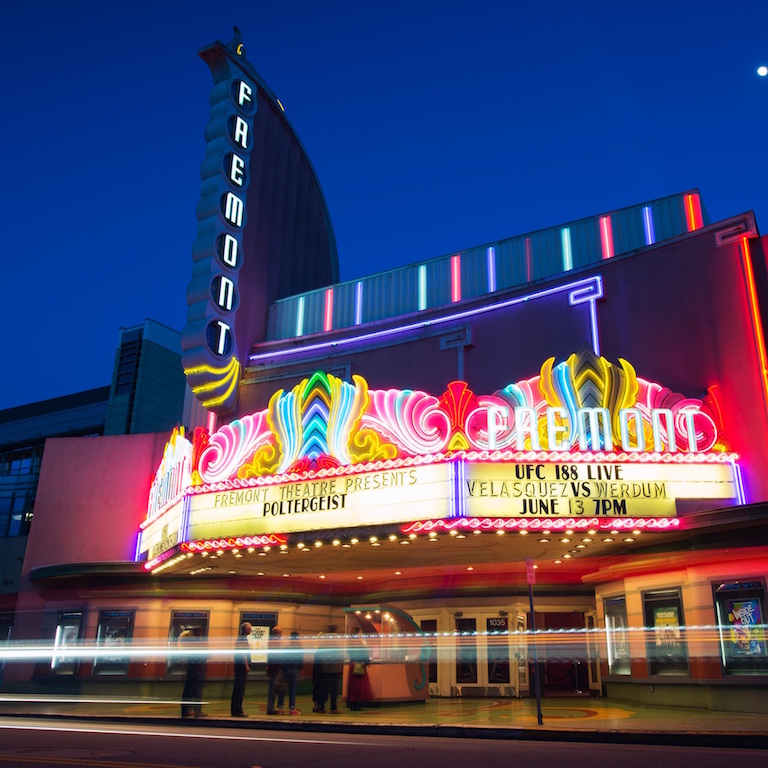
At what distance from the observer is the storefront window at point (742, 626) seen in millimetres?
12844

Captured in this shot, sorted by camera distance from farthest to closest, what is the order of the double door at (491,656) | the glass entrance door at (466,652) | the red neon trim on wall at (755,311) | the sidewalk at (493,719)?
→ the glass entrance door at (466,652), the double door at (491,656), the red neon trim on wall at (755,311), the sidewalk at (493,719)

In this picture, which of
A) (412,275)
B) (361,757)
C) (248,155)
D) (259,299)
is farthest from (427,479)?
(248,155)

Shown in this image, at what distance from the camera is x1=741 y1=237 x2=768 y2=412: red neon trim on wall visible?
1377 cm

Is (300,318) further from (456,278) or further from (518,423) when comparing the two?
(518,423)

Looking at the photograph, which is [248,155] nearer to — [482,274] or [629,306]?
[482,274]

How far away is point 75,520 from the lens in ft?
73.0

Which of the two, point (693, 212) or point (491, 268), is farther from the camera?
point (491, 268)

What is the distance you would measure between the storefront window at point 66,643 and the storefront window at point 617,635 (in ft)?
42.2

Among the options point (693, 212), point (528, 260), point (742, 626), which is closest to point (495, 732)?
point (742, 626)

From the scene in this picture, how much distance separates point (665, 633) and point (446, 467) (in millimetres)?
5597

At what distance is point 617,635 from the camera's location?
16297 millimetres

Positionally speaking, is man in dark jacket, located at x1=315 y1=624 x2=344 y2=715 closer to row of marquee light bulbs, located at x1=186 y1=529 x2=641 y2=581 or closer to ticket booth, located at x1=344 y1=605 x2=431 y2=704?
ticket booth, located at x1=344 y1=605 x2=431 y2=704

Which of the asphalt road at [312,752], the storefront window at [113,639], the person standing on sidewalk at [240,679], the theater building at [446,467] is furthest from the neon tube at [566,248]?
the storefront window at [113,639]

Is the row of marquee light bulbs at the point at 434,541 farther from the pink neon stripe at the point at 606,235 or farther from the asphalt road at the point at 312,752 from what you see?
the pink neon stripe at the point at 606,235
